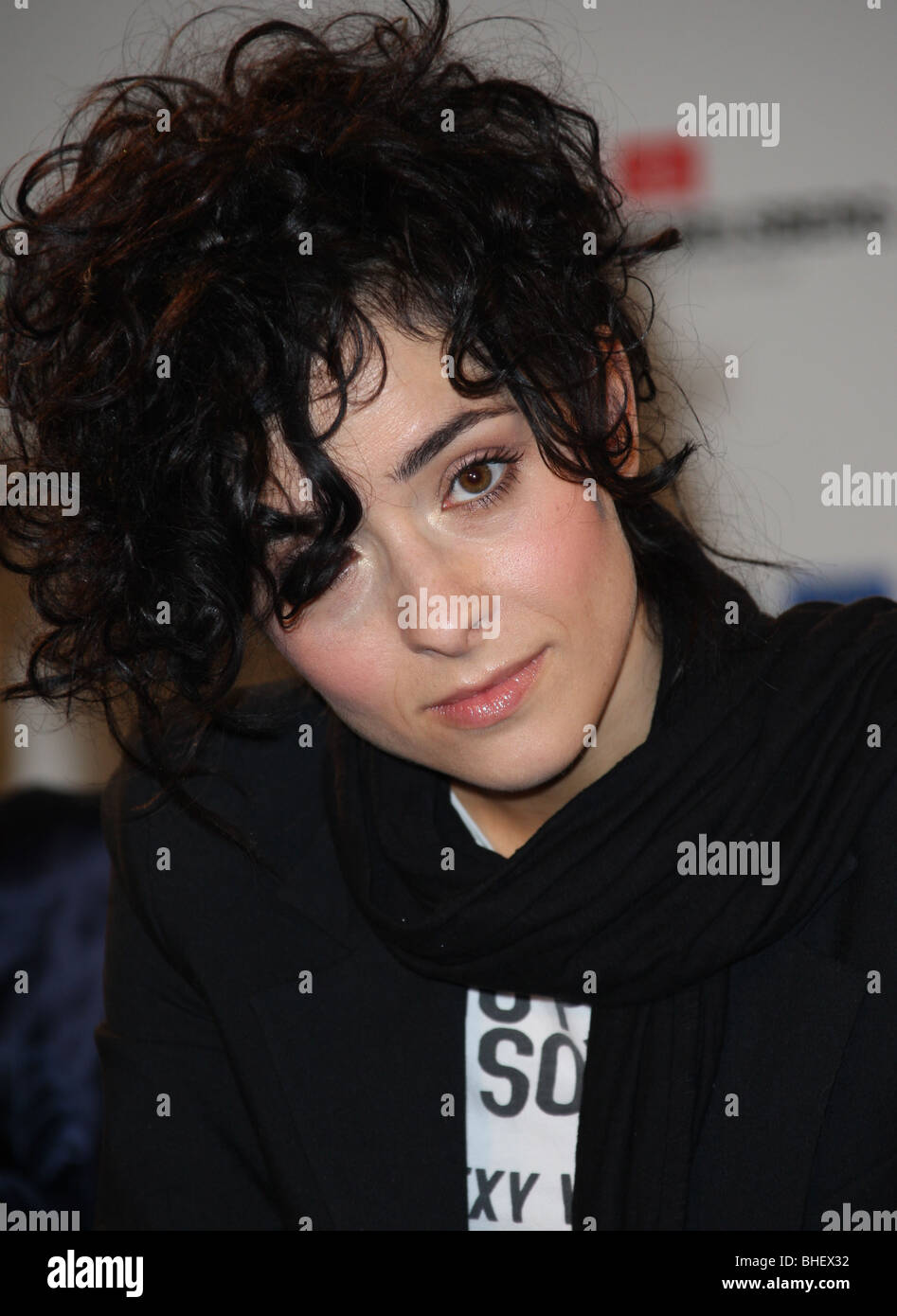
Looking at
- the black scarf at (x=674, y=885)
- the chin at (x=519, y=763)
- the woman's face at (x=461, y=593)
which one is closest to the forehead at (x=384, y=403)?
the woman's face at (x=461, y=593)

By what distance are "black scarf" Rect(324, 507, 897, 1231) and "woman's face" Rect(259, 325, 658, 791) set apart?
0.11 metres

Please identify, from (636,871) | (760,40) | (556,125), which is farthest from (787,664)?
(760,40)

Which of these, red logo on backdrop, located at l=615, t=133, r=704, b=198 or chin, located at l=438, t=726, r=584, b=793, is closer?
chin, located at l=438, t=726, r=584, b=793

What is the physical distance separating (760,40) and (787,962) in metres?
1.29

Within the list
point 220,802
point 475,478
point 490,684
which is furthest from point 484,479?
point 220,802

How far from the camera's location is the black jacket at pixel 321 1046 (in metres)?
0.95

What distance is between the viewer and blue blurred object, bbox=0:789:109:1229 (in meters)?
1.53

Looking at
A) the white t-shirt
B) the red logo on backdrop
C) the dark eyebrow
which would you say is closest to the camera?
the dark eyebrow

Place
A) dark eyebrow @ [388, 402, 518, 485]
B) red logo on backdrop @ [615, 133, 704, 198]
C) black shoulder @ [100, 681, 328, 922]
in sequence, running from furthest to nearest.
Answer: red logo on backdrop @ [615, 133, 704, 198], black shoulder @ [100, 681, 328, 922], dark eyebrow @ [388, 402, 518, 485]

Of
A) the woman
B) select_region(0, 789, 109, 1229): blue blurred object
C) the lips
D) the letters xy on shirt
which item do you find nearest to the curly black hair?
the woman

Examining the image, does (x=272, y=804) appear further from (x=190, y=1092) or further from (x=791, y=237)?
(x=791, y=237)

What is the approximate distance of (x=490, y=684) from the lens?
902 millimetres

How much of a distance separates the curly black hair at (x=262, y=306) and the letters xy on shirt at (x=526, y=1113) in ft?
1.36

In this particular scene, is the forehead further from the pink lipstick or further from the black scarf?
the black scarf
